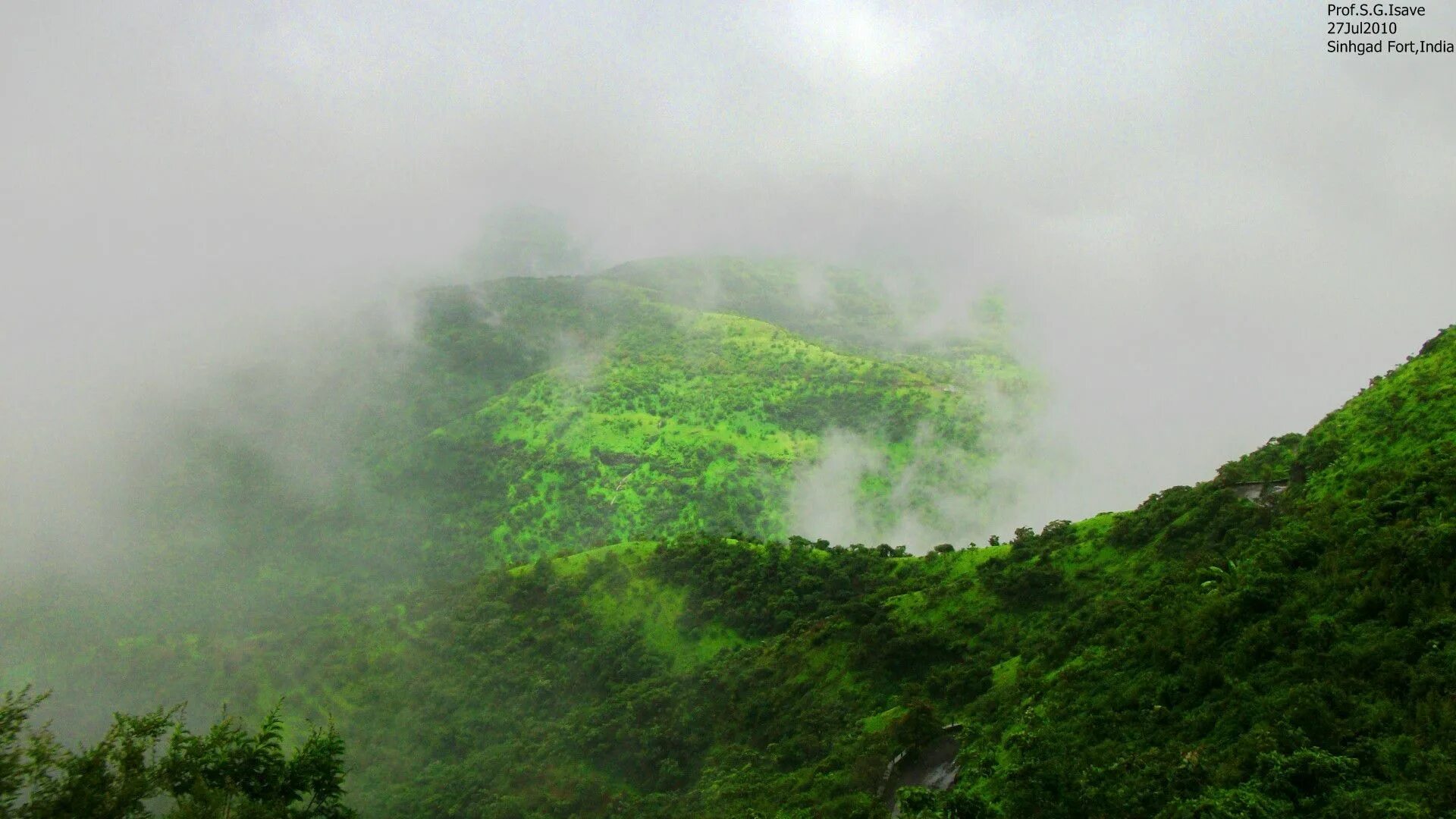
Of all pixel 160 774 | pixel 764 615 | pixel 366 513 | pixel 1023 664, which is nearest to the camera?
pixel 160 774

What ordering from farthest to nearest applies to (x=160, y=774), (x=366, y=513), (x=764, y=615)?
1. (x=366, y=513)
2. (x=764, y=615)
3. (x=160, y=774)

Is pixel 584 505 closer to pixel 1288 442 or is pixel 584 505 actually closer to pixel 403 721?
pixel 403 721

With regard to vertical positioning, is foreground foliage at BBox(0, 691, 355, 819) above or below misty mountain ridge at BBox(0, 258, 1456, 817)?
below

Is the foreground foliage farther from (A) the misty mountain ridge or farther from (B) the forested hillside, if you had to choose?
(B) the forested hillside

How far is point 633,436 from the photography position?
183 metres

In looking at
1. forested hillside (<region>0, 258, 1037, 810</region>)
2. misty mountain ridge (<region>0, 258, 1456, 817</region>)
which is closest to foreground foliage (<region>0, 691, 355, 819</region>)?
misty mountain ridge (<region>0, 258, 1456, 817</region>)

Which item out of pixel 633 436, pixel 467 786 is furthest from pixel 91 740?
pixel 633 436

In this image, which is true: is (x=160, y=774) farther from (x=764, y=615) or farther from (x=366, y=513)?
(x=366, y=513)

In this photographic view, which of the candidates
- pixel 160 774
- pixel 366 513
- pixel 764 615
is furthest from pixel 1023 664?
pixel 366 513

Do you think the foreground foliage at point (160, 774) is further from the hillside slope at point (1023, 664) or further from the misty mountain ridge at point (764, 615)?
the misty mountain ridge at point (764, 615)

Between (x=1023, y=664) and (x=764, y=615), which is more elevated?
(x=764, y=615)

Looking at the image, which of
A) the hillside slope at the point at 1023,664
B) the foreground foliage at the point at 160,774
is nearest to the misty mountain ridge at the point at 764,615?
the hillside slope at the point at 1023,664

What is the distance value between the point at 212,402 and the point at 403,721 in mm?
144299

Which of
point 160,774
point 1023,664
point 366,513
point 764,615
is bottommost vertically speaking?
point 160,774
